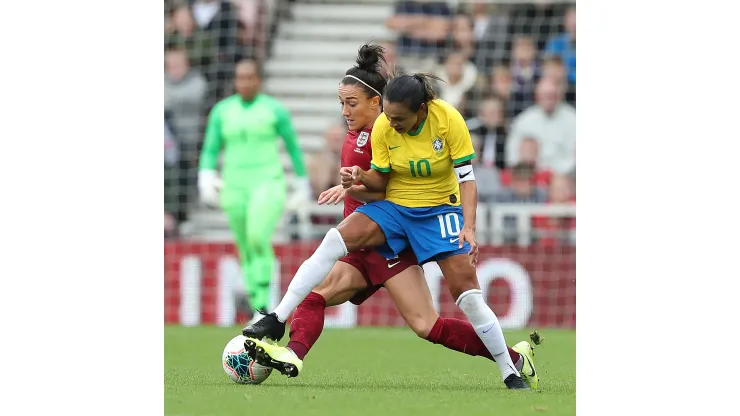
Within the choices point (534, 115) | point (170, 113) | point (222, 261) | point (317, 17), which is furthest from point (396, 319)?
point (317, 17)

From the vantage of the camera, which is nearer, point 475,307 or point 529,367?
point 475,307

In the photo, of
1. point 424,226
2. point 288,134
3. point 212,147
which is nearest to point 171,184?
point 212,147

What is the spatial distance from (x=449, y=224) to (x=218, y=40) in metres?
10.2

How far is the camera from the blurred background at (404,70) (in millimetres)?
13891

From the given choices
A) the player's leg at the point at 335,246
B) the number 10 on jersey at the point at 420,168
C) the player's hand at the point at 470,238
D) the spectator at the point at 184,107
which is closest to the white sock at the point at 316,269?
the player's leg at the point at 335,246

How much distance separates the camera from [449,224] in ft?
23.4

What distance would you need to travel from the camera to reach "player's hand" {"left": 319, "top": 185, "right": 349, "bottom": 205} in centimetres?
713

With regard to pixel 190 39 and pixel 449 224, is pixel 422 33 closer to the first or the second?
pixel 190 39

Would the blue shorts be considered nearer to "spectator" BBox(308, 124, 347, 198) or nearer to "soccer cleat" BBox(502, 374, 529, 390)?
"soccer cleat" BBox(502, 374, 529, 390)

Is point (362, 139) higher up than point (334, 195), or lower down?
higher up

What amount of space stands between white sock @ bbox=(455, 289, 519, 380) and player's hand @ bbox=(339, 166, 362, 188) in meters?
0.91

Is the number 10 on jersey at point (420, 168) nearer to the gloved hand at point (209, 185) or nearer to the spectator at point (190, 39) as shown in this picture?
the gloved hand at point (209, 185)

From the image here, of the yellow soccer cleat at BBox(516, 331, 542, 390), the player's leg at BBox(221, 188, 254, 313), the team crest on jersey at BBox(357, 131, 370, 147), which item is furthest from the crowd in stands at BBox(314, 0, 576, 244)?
the team crest on jersey at BBox(357, 131, 370, 147)

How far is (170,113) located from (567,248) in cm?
578
